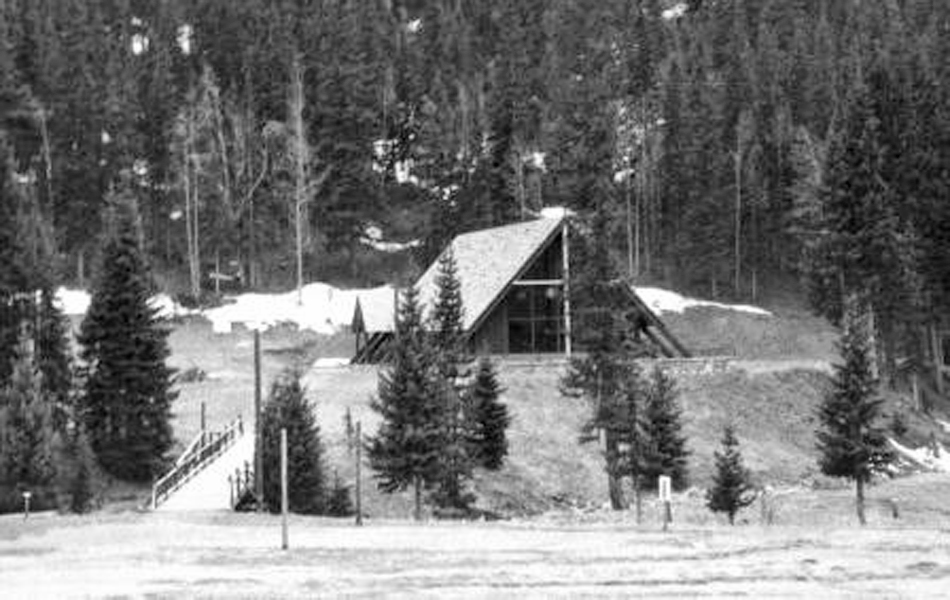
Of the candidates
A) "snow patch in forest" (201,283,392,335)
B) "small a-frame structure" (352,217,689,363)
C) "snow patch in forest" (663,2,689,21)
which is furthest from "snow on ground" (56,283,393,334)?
"snow patch in forest" (663,2,689,21)

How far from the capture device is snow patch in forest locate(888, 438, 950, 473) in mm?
56219

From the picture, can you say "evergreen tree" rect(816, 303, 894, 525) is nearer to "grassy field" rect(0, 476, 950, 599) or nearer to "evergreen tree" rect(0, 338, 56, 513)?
"grassy field" rect(0, 476, 950, 599)

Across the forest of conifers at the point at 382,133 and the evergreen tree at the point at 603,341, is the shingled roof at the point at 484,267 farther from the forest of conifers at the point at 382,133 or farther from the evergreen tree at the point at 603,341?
the forest of conifers at the point at 382,133

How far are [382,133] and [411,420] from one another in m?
62.9

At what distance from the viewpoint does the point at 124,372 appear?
46938 millimetres

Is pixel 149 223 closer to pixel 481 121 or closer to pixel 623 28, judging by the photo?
pixel 481 121

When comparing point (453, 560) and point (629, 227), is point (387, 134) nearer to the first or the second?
point (629, 227)

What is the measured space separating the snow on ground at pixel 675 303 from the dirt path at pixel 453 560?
52001mm

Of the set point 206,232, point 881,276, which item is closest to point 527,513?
point 881,276

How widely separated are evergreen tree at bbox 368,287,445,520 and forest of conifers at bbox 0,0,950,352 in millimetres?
41827

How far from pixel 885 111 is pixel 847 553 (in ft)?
169

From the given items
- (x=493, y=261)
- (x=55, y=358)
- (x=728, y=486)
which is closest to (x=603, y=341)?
(x=728, y=486)

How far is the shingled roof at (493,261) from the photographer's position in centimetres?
6047

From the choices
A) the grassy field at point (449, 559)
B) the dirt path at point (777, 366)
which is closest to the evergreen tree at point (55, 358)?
the grassy field at point (449, 559)
